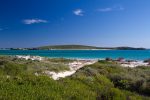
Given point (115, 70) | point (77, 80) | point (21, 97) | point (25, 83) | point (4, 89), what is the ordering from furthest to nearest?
point (115, 70) < point (77, 80) < point (25, 83) < point (4, 89) < point (21, 97)

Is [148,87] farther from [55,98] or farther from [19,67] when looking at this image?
[19,67]

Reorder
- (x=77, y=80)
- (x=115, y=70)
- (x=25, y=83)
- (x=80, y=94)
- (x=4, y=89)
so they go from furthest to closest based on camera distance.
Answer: (x=115, y=70) < (x=77, y=80) < (x=25, y=83) < (x=80, y=94) < (x=4, y=89)

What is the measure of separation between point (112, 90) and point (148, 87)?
136 inches

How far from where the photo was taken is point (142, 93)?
48.3ft

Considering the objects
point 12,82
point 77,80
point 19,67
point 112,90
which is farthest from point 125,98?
point 19,67

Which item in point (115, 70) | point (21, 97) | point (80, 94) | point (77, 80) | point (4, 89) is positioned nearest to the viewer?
point (21, 97)

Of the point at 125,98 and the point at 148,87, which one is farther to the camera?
the point at 148,87

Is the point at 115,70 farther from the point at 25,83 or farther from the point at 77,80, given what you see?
the point at 25,83

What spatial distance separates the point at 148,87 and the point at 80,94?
5396 mm

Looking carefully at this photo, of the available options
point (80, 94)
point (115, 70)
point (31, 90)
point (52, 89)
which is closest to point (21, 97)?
point (31, 90)

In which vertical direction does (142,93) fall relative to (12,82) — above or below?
below

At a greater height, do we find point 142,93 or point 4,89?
point 4,89

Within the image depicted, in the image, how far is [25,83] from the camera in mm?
11961

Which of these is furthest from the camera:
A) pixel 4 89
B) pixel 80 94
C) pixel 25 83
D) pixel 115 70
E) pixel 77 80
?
pixel 115 70
